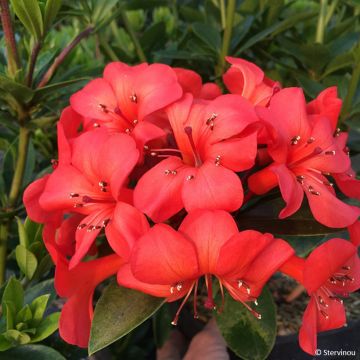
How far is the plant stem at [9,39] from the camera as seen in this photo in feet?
2.37

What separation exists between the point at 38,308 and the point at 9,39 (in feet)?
1.26

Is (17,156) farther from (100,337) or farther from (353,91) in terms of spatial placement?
(353,91)

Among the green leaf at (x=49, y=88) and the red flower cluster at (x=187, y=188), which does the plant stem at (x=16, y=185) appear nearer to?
the green leaf at (x=49, y=88)

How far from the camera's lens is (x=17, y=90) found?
2.43 ft

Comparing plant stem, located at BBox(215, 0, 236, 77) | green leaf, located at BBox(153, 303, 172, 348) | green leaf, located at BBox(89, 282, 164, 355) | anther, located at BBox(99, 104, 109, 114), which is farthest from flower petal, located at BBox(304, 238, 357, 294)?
plant stem, located at BBox(215, 0, 236, 77)

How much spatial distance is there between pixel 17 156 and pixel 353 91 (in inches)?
25.3

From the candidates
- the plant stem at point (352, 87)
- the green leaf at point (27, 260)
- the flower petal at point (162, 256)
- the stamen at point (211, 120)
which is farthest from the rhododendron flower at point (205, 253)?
the plant stem at point (352, 87)

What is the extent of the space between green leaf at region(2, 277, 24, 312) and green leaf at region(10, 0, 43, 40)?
35cm

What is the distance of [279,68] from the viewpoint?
4.31 feet

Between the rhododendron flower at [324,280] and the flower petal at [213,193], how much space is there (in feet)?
0.38

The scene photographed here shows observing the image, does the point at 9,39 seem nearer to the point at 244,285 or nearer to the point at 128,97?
the point at 128,97

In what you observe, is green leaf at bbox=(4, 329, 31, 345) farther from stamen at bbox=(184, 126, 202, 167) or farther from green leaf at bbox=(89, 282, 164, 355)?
stamen at bbox=(184, 126, 202, 167)

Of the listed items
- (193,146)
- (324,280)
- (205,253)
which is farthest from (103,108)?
(324,280)

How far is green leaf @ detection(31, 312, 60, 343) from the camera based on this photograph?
2.21 feet
